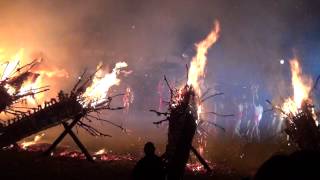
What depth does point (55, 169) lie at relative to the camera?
1945 cm

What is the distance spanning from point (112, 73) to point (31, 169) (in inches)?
366

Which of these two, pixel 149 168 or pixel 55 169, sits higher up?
pixel 149 168

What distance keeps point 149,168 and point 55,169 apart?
10.0m

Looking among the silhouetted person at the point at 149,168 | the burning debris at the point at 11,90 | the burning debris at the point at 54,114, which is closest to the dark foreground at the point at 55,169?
the burning debris at the point at 54,114

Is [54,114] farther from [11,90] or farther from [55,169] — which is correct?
[55,169]

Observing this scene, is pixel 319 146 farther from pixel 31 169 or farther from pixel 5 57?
pixel 5 57

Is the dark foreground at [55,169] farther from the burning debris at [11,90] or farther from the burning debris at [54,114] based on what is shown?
the burning debris at [11,90]

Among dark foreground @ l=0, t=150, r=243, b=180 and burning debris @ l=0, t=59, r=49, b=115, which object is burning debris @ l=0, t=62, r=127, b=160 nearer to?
burning debris @ l=0, t=59, r=49, b=115

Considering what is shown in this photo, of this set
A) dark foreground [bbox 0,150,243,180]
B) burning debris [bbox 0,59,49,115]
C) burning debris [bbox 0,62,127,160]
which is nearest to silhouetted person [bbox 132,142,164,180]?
dark foreground [bbox 0,150,243,180]

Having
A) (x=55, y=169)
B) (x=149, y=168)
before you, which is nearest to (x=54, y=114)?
(x=55, y=169)

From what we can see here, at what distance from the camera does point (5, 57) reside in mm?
33531

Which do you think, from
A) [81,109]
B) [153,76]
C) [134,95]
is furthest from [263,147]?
[153,76]

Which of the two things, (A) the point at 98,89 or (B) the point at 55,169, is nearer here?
(B) the point at 55,169

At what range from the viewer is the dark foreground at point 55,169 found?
1794cm
